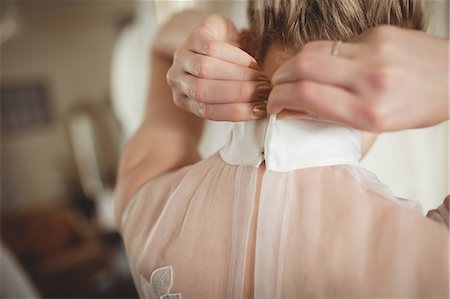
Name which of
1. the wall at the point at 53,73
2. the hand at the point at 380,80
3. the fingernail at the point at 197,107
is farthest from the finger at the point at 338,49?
the wall at the point at 53,73

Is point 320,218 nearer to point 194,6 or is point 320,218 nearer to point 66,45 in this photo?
point 194,6

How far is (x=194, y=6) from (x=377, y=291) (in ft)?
1.54

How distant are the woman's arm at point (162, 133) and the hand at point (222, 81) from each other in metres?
0.11

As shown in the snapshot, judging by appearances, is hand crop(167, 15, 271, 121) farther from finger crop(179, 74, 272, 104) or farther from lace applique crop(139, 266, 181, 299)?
lace applique crop(139, 266, 181, 299)

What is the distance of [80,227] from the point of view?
204 centimetres

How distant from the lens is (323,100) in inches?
8.9

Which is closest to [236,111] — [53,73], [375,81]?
[375,81]

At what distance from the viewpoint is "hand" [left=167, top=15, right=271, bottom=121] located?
288 mm

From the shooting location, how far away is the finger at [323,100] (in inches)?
8.7

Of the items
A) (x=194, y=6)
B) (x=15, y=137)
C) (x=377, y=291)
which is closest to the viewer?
(x=377, y=291)

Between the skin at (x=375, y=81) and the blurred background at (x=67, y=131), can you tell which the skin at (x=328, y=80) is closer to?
the skin at (x=375, y=81)

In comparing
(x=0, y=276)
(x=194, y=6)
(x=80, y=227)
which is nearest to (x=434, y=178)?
(x=194, y=6)

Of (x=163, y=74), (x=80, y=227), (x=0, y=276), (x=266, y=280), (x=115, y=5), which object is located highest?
(x=115, y=5)

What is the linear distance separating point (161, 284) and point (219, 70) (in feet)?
0.59
